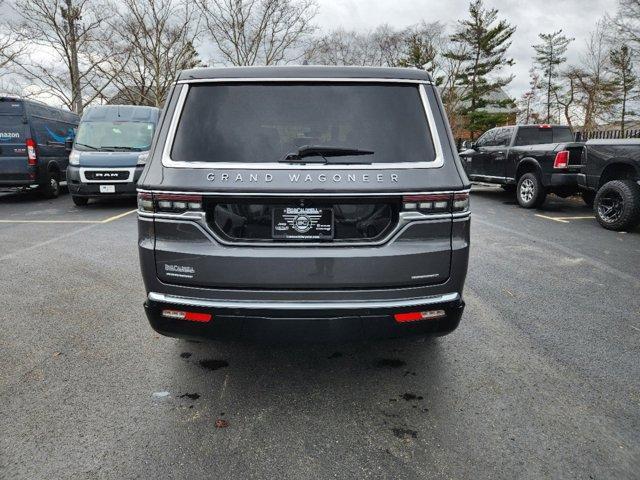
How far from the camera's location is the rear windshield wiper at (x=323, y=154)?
226 cm

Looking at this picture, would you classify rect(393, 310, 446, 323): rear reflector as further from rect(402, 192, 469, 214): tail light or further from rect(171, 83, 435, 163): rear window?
rect(171, 83, 435, 163): rear window

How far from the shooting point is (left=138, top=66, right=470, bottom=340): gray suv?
2221mm

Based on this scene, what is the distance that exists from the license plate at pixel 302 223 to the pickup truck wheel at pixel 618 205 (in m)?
7.09

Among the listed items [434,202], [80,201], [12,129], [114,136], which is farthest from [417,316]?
[12,129]

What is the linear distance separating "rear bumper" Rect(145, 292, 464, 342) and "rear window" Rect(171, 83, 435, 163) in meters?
0.76

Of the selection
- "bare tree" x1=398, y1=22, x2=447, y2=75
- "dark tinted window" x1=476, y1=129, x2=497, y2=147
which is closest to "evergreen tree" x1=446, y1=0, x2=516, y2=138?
"bare tree" x1=398, y1=22, x2=447, y2=75

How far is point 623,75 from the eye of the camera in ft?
78.8

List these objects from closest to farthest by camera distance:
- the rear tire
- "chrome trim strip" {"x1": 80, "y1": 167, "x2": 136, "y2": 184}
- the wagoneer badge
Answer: the wagoneer badge < "chrome trim strip" {"x1": 80, "y1": 167, "x2": 136, "y2": 184} < the rear tire

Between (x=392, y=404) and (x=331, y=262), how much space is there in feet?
3.18

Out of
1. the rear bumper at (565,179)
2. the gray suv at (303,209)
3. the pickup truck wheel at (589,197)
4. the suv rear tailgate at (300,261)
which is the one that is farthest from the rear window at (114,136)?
the pickup truck wheel at (589,197)

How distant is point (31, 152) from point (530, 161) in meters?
11.9

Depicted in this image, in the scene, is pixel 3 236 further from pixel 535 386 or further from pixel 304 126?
pixel 535 386

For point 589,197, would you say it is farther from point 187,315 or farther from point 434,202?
point 187,315

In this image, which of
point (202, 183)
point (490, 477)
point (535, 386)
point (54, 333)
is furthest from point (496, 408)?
point (54, 333)
